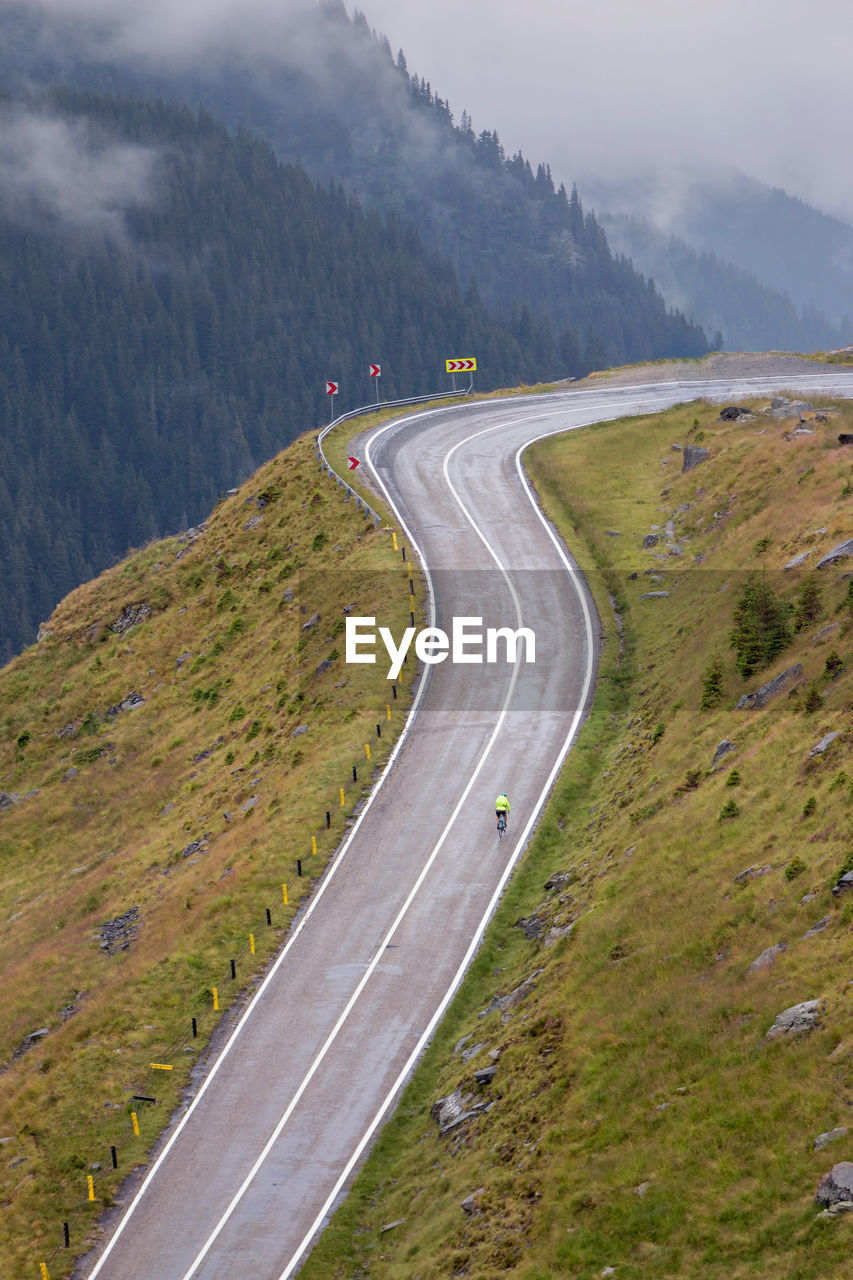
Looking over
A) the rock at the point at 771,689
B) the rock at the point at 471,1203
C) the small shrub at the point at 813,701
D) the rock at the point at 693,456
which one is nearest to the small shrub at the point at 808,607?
the rock at the point at 771,689

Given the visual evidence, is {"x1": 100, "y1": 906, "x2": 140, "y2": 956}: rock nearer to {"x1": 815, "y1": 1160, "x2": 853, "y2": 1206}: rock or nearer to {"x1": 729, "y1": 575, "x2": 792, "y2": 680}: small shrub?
{"x1": 729, "y1": 575, "x2": 792, "y2": 680}: small shrub

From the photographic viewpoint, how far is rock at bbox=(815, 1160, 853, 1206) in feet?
49.6

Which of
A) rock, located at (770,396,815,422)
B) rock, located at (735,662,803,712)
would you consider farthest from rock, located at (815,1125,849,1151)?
rock, located at (770,396,815,422)

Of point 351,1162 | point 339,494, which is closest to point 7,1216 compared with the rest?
point 351,1162

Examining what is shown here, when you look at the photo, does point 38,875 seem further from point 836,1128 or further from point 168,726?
point 836,1128

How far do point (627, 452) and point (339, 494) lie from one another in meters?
14.6

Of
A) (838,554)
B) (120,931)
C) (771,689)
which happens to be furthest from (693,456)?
(120,931)

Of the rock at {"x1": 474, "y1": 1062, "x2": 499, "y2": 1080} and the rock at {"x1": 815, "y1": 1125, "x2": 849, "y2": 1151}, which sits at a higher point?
the rock at {"x1": 815, "y1": 1125, "x2": 849, "y2": 1151}

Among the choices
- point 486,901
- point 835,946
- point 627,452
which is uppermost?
point 627,452

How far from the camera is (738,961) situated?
69.3ft

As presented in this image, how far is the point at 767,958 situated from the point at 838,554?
54.2 feet

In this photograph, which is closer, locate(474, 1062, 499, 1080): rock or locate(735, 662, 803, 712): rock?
locate(474, 1062, 499, 1080): rock

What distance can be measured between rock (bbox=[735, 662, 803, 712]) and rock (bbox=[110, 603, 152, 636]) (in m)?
31.7

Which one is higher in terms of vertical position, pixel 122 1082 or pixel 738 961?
pixel 738 961
